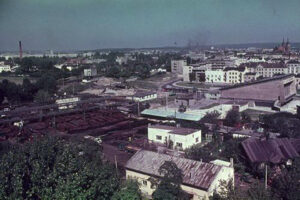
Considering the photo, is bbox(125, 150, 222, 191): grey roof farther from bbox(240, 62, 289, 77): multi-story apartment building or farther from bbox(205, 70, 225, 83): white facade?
bbox(240, 62, 289, 77): multi-story apartment building

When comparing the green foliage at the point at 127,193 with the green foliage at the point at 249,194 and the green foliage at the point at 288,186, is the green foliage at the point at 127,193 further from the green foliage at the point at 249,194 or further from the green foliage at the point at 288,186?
the green foliage at the point at 288,186

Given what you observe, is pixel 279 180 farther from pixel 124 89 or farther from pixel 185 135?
pixel 124 89

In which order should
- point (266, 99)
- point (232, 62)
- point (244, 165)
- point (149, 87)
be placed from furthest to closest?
point (232, 62) < point (149, 87) < point (266, 99) < point (244, 165)

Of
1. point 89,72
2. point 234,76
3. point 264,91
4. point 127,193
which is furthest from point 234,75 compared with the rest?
point 127,193

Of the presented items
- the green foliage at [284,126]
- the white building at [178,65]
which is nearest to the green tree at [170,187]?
the green foliage at [284,126]

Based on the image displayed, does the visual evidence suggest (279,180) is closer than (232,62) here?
Yes

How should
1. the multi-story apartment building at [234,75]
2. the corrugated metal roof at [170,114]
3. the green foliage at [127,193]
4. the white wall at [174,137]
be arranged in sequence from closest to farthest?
the green foliage at [127,193], the white wall at [174,137], the corrugated metal roof at [170,114], the multi-story apartment building at [234,75]

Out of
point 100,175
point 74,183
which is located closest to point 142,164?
point 100,175
